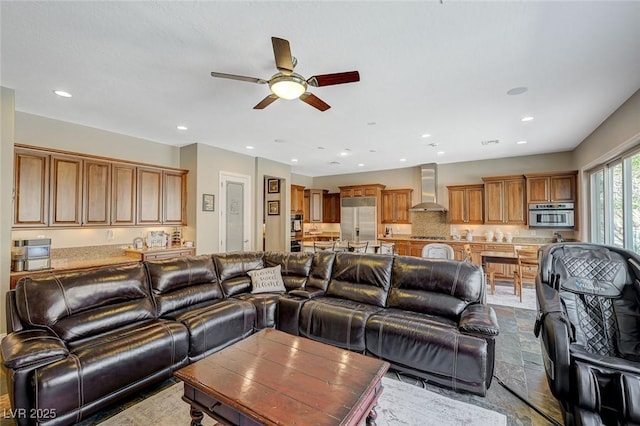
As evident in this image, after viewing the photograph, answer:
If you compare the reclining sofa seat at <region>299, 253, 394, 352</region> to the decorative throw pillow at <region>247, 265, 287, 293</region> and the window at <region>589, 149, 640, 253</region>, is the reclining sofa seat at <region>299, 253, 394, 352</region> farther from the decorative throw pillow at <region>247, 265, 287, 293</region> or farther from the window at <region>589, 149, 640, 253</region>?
the window at <region>589, 149, 640, 253</region>

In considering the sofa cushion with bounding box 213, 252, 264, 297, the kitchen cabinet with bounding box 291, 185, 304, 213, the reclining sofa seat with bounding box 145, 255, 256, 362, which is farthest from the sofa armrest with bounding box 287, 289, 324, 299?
the kitchen cabinet with bounding box 291, 185, 304, 213

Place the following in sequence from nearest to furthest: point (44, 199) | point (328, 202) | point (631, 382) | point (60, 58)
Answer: point (631, 382)
point (60, 58)
point (44, 199)
point (328, 202)

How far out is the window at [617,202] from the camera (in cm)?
363

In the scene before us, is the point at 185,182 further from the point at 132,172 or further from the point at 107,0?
the point at 107,0

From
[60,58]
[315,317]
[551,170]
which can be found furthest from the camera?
[551,170]

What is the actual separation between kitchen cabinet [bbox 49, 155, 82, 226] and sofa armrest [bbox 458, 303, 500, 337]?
17.1 ft

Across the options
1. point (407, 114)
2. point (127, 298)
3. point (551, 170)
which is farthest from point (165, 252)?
point (551, 170)

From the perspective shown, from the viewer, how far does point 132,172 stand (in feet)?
15.9

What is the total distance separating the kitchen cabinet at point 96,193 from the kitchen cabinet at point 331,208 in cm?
627

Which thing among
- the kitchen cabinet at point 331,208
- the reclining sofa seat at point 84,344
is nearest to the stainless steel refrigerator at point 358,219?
the kitchen cabinet at point 331,208

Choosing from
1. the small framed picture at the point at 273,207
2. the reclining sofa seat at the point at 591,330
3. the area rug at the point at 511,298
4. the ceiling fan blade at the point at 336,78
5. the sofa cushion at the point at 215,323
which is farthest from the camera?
the small framed picture at the point at 273,207

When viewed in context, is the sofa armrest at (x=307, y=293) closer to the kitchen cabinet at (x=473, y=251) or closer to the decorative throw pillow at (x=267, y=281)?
the decorative throw pillow at (x=267, y=281)

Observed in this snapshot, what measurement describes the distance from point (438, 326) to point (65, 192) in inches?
202

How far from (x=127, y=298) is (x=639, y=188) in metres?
6.03
